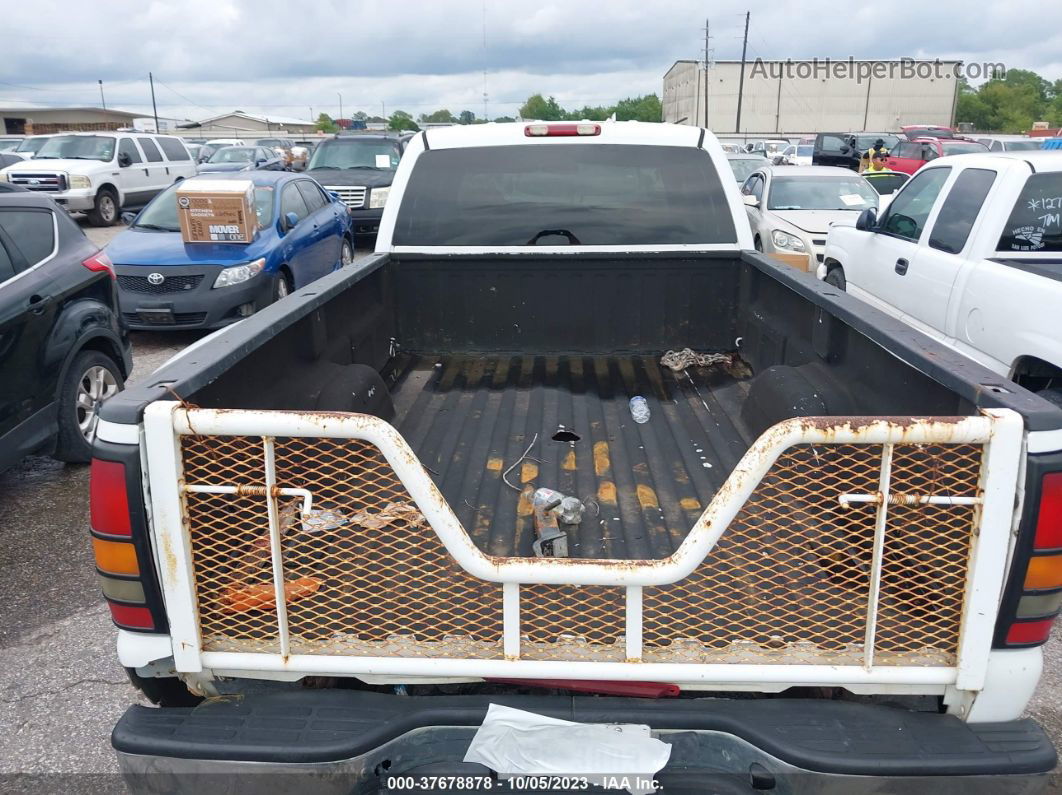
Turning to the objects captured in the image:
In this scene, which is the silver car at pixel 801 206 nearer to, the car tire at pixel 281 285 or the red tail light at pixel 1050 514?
the car tire at pixel 281 285

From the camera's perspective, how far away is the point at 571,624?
2.34 m

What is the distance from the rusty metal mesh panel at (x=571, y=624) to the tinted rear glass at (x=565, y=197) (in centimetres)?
262

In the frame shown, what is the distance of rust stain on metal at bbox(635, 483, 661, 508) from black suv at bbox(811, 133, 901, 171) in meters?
26.3

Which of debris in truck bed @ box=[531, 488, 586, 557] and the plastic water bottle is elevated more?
the plastic water bottle

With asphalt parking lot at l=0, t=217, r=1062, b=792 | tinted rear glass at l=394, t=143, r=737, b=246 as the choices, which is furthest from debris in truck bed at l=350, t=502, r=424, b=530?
tinted rear glass at l=394, t=143, r=737, b=246

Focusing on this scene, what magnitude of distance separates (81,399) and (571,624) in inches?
178

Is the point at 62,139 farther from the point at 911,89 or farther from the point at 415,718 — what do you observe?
the point at 911,89

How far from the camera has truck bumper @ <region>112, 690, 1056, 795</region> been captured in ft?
6.09

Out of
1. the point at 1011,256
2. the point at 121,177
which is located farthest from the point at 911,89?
the point at 1011,256

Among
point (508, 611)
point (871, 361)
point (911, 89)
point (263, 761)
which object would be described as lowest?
point (263, 761)

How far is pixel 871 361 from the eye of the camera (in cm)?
285

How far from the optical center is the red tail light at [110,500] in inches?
75.3

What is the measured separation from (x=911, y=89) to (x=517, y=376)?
293ft

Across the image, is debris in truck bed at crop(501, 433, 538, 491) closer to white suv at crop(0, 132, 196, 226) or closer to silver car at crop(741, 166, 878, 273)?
silver car at crop(741, 166, 878, 273)
